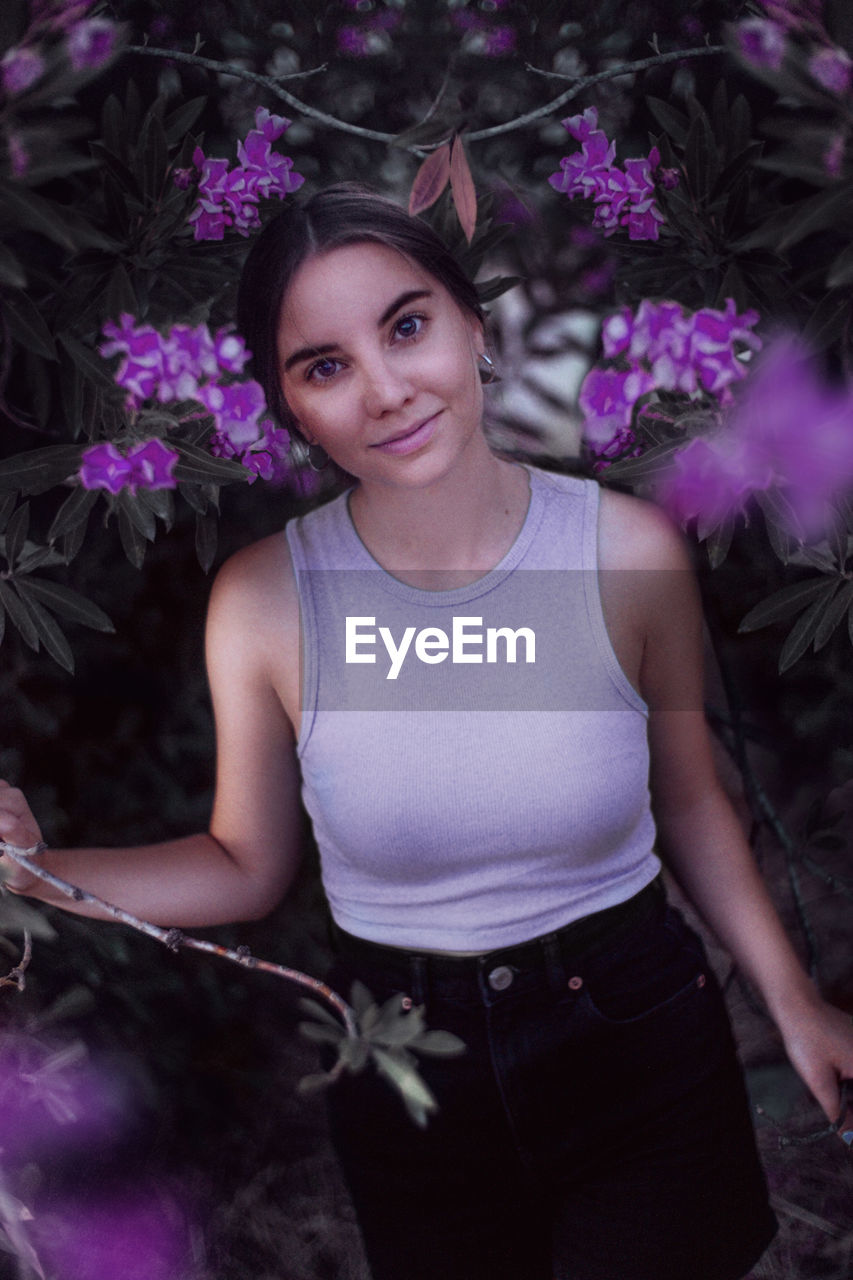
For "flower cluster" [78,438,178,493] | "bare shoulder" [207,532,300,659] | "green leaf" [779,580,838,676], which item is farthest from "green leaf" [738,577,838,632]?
"flower cluster" [78,438,178,493]

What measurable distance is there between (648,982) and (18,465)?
2.40ft

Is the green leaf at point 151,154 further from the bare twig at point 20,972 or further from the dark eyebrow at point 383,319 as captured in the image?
the bare twig at point 20,972

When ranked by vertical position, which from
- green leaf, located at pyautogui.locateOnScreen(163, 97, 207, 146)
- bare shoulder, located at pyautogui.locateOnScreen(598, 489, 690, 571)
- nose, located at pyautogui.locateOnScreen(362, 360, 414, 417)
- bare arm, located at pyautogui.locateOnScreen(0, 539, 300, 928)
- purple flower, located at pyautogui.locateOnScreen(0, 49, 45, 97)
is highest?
purple flower, located at pyautogui.locateOnScreen(0, 49, 45, 97)

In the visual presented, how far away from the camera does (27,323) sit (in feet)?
2.28

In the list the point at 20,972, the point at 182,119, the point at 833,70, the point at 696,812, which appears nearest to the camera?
the point at 833,70

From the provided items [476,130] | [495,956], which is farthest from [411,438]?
[495,956]

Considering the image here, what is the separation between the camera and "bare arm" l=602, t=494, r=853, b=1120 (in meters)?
0.85

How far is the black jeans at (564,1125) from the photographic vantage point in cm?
85

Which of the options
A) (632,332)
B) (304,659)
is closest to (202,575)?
(304,659)

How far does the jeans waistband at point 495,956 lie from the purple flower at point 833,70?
2.26ft

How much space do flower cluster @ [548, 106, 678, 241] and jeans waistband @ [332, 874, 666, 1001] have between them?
615mm

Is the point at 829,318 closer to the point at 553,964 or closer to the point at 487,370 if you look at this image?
the point at 487,370

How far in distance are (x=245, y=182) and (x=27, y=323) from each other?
8.3 inches

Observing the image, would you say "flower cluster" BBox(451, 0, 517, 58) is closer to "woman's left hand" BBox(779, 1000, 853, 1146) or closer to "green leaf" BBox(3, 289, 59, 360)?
"green leaf" BBox(3, 289, 59, 360)
